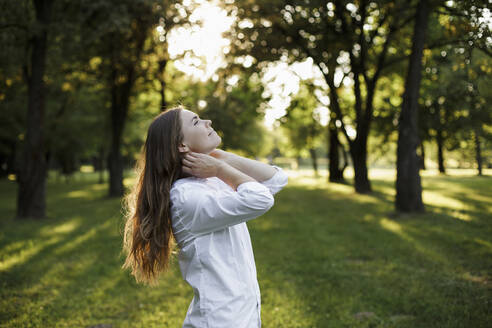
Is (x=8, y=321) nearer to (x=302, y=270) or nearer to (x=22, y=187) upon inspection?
(x=302, y=270)

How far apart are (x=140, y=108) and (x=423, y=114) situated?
822 inches

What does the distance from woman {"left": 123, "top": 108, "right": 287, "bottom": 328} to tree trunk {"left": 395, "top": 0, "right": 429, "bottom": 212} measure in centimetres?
1038

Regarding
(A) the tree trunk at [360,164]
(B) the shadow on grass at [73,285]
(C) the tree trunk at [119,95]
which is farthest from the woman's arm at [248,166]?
(C) the tree trunk at [119,95]

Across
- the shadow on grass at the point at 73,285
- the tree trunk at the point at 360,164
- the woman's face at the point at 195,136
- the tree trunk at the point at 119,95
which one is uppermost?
the tree trunk at the point at 119,95

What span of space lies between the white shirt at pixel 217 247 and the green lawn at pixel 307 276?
3070 millimetres

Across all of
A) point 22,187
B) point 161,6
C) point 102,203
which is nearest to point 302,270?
point 22,187

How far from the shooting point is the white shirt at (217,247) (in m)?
2.11

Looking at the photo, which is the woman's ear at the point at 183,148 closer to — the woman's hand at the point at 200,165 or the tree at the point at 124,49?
the woman's hand at the point at 200,165

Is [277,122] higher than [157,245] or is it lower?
higher

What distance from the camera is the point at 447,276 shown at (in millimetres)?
6434

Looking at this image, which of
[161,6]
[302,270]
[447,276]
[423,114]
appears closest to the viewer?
[447,276]

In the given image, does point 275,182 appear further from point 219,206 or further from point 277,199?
point 277,199

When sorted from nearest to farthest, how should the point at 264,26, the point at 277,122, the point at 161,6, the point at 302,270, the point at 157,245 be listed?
the point at 157,245, the point at 302,270, the point at 161,6, the point at 264,26, the point at 277,122

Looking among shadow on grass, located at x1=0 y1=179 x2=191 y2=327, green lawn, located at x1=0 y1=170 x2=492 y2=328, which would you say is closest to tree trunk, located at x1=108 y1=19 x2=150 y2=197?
green lawn, located at x1=0 y1=170 x2=492 y2=328
